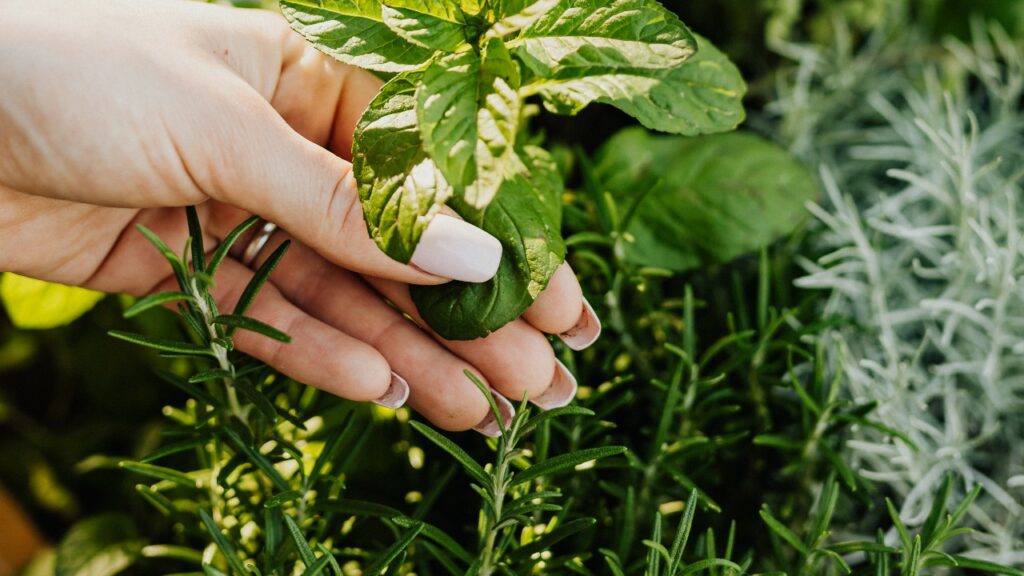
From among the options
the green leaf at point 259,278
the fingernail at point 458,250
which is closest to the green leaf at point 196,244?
the green leaf at point 259,278

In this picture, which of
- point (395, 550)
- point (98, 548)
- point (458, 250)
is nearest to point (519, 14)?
point (458, 250)

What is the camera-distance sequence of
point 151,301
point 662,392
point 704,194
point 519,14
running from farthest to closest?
point 704,194
point 662,392
point 519,14
point 151,301

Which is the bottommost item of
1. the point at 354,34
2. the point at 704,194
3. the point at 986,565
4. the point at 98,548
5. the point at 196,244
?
the point at 98,548

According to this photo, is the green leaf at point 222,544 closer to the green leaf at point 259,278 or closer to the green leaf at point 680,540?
the green leaf at point 259,278

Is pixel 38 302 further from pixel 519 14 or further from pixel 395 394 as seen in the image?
pixel 519 14

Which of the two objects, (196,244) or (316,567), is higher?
(196,244)

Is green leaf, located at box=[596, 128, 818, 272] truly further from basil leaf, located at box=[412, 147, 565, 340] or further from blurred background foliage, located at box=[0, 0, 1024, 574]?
basil leaf, located at box=[412, 147, 565, 340]
